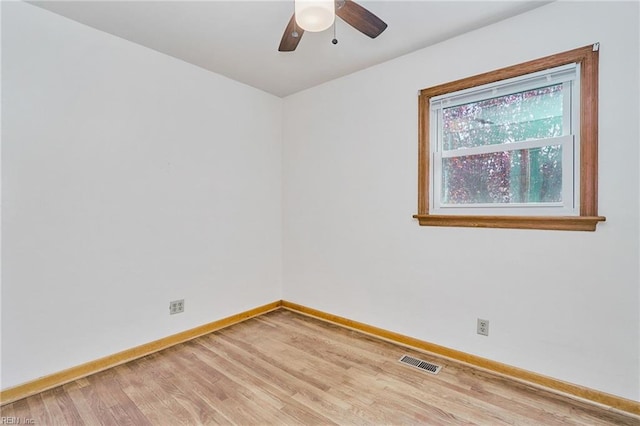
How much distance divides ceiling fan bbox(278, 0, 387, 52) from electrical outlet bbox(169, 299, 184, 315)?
2.19 metres

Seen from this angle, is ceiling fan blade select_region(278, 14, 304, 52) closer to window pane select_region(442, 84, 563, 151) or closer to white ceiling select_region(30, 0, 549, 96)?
white ceiling select_region(30, 0, 549, 96)

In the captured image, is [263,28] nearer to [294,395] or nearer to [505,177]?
[505,177]

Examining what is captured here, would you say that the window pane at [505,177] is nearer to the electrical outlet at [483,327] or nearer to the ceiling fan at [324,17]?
the electrical outlet at [483,327]

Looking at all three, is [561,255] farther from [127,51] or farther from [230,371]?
[127,51]

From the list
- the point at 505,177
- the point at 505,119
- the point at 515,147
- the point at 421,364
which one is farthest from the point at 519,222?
the point at 421,364

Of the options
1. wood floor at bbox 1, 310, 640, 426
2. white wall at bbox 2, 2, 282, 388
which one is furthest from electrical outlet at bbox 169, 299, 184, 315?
wood floor at bbox 1, 310, 640, 426

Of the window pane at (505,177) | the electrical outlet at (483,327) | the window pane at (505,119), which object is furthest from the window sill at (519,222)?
the electrical outlet at (483,327)

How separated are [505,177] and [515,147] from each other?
Answer: 211 millimetres

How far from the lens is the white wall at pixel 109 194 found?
1.90 metres

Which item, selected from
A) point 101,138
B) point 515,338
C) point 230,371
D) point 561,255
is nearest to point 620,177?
point 561,255

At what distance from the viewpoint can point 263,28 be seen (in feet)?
7.17

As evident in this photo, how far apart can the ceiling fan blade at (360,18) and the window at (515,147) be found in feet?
2.85

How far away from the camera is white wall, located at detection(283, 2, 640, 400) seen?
1733 millimetres

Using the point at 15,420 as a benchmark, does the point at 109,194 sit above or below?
above
